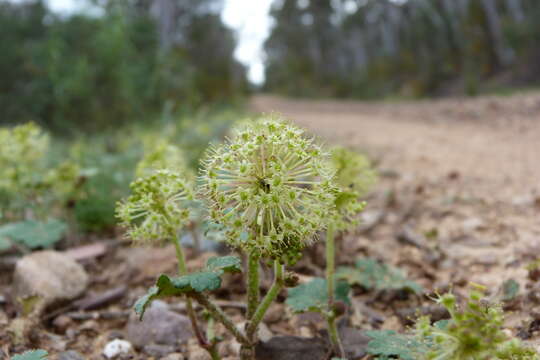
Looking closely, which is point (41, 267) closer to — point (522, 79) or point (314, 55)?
point (522, 79)

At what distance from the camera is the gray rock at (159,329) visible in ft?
8.21

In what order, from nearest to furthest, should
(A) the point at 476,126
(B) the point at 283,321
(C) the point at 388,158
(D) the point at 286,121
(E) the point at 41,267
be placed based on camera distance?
(D) the point at 286,121 < (B) the point at 283,321 < (E) the point at 41,267 < (C) the point at 388,158 < (A) the point at 476,126

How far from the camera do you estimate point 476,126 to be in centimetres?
1034

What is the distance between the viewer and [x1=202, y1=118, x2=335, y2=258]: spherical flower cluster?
180 cm

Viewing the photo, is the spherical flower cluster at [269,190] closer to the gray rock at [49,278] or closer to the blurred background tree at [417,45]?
the gray rock at [49,278]

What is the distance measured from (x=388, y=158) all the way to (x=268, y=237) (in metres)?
5.66

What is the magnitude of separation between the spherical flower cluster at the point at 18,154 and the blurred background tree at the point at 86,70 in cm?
568

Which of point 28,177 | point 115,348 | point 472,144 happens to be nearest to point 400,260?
point 115,348

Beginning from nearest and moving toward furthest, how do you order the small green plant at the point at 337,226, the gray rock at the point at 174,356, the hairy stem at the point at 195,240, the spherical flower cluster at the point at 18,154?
the small green plant at the point at 337,226, the gray rock at the point at 174,356, the hairy stem at the point at 195,240, the spherical flower cluster at the point at 18,154

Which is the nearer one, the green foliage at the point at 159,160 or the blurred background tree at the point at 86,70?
the green foliage at the point at 159,160

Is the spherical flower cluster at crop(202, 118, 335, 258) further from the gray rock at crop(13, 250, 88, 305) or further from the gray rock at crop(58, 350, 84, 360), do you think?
the gray rock at crop(13, 250, 88, 305)

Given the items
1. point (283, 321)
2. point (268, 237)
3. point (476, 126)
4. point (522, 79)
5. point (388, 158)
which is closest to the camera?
point (268, 237)

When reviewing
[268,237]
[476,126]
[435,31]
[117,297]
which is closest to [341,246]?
[117,297]

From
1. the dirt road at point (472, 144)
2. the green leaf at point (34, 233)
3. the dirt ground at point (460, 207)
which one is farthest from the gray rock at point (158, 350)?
the dirt road at point (472, 144)
